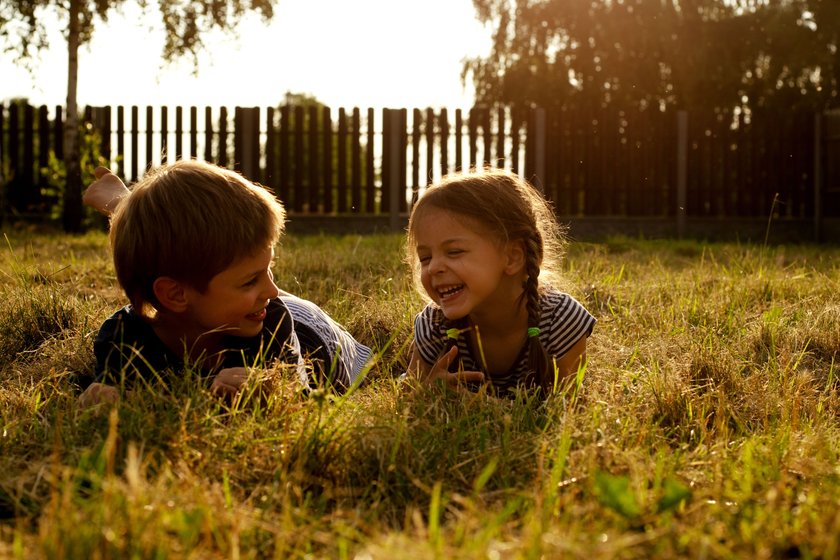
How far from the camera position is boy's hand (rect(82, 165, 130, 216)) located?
3.93 metres

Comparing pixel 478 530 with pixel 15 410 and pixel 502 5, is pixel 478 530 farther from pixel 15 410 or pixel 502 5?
pixel 502 5

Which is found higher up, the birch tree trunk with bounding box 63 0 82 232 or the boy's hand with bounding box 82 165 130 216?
the birch tree trunk with bounding box 63 0 82 232

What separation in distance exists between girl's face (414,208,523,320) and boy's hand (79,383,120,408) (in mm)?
1032

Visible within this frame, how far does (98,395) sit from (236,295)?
1.70 feet

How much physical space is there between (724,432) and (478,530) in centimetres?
97

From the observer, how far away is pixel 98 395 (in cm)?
227

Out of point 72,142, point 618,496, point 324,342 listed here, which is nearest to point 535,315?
point 324,342

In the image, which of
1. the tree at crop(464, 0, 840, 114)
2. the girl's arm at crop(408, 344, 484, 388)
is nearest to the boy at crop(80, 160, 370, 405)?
the girl's arm at crop(408, 344, 484, 388)

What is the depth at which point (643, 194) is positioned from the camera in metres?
13.1

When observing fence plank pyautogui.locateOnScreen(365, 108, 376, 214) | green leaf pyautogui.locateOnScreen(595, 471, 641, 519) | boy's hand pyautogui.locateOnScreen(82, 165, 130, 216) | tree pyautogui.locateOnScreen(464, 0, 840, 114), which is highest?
tree pyautogui.locateOnScreen(464, 0, 840, 114)

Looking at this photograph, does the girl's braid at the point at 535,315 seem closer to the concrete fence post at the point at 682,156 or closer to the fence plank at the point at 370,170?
the fence plank at the point at 370,170

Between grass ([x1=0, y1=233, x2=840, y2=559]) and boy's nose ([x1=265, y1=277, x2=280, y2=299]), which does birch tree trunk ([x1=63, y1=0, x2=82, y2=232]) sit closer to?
grass ([x1=0, y1=233, x2=840, y2=559])

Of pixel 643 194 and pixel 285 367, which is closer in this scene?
pixel 285 367

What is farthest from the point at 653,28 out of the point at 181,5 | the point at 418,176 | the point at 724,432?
the point at 724,432
